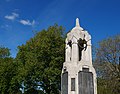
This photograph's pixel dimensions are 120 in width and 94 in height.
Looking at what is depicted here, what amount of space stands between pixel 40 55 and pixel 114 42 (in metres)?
8.98

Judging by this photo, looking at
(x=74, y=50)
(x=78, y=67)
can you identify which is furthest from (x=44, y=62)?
(x=78, y=67)

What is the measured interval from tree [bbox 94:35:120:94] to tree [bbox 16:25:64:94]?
4.60 metres

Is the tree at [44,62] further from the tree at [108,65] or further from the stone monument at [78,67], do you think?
the stone monument at [78,67]

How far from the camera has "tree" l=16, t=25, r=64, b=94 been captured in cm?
2758

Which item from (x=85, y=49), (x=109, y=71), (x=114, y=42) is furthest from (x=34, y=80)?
(x=85, y=49)

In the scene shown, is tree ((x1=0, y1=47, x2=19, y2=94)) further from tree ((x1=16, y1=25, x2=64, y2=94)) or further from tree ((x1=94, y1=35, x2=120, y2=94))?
tree ((x1=94, y1=35, x2=120, y2=94))

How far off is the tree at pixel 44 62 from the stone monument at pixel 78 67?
1225 centimetres

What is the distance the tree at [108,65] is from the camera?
26047mm

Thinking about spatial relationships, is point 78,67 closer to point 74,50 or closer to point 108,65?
point 74,50

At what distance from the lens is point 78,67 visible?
1391 centimetres

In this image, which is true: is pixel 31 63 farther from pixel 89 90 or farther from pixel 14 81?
pixel 89 90

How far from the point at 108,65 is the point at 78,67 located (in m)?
14.4

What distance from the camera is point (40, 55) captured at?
28219mm

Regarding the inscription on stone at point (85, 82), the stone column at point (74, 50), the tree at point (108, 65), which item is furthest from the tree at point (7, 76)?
the inscription on stone at point (85, 82)
